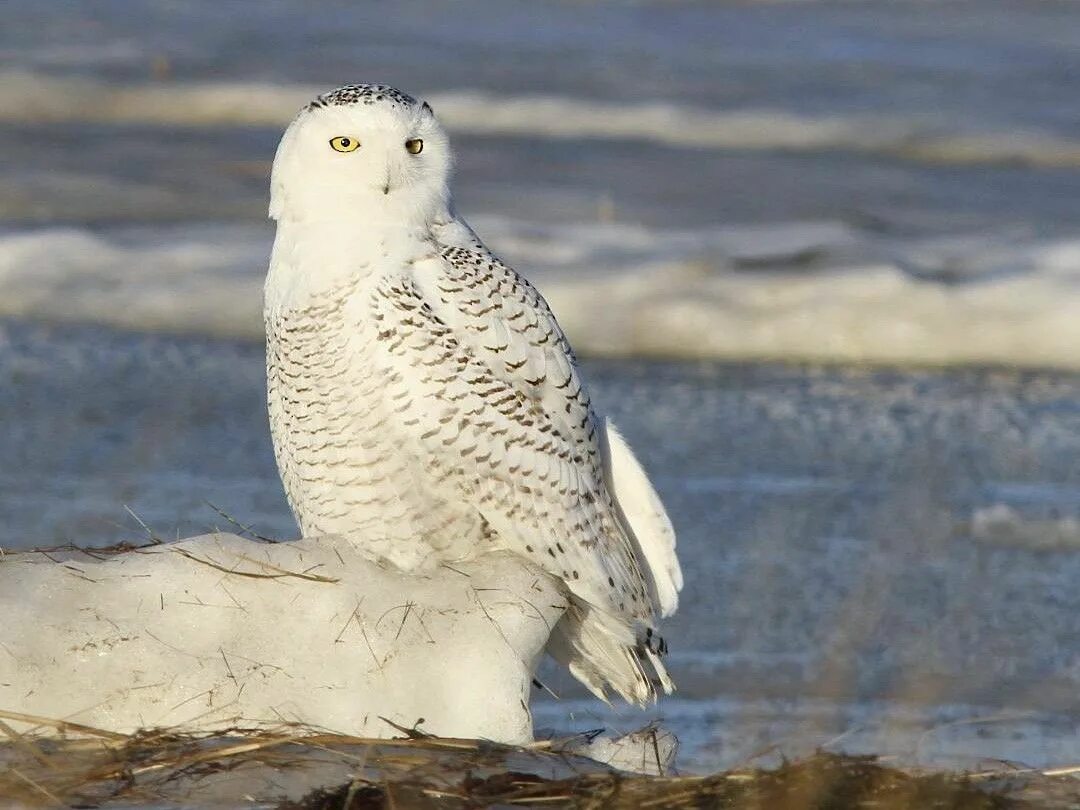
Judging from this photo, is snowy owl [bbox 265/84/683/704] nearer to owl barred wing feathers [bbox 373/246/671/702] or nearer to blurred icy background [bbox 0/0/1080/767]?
owl barred wing feathers [bbox 373/246/671/702]

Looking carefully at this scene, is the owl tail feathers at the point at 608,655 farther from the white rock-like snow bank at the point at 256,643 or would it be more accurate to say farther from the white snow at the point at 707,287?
the white snow at the point at 707,287

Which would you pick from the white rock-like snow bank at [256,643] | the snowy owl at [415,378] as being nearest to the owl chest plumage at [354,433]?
the snowy owl at [415,378]

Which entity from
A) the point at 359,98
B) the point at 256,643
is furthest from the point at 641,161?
the point at 256,643

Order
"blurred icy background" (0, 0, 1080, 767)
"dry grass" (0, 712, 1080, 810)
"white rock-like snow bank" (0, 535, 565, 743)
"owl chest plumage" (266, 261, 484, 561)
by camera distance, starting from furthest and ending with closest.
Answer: "blurred icy background" (0, 0, 1080, 767) < "owl chest plumage" (266, 261, 484, 561) < "white rock-like snow bank" (0, 535, 565, 743) < "dry grass" (0, 712, 1080, 810)

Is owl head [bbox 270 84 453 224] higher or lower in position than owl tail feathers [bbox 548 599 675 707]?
higher

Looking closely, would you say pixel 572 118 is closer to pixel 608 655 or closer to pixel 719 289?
pixel 719 289

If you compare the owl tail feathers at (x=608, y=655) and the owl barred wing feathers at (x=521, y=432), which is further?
the owl tail feathers at (x=608, y=655)

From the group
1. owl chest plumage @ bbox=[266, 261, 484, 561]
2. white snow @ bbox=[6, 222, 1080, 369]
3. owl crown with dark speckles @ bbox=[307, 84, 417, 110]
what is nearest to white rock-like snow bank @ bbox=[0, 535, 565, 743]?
owl chest plumage @ bbox=[266, 261, 484, 561]

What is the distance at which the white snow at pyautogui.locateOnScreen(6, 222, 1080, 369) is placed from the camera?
27.5 ft

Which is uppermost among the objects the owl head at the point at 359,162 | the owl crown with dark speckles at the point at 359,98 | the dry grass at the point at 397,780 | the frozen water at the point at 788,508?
the owl crown with dark speckles at the point at 359,98

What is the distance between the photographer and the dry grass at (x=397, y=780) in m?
3.13

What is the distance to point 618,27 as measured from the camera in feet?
53.5

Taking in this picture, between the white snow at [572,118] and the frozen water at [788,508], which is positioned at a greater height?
the white snow at [572,118]

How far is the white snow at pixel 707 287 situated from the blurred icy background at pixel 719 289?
0.08 ft
